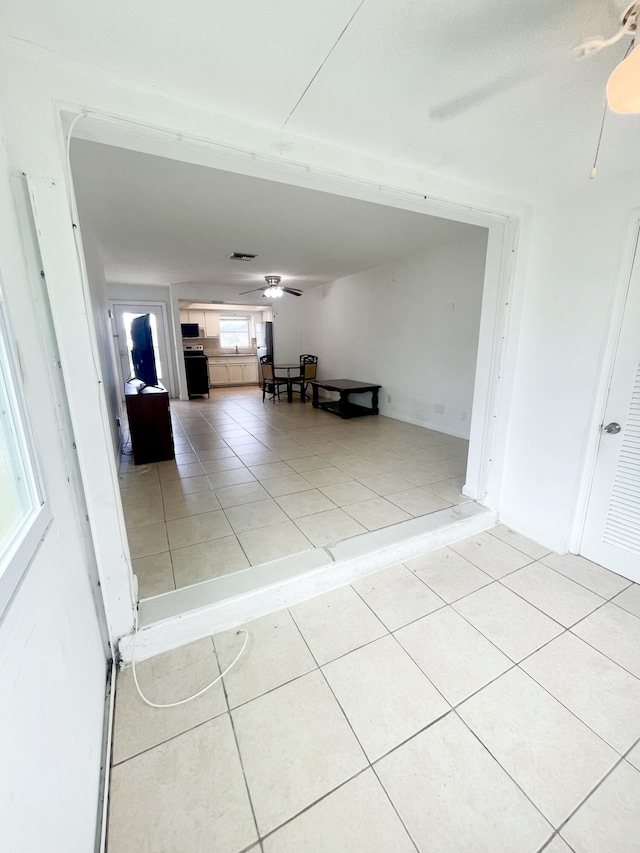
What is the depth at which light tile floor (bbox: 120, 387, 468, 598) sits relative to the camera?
2.08 m

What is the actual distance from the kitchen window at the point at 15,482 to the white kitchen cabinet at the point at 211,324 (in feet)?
29.4

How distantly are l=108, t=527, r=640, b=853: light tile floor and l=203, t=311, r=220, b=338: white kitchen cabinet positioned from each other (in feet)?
28.6

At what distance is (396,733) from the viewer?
1202 mm

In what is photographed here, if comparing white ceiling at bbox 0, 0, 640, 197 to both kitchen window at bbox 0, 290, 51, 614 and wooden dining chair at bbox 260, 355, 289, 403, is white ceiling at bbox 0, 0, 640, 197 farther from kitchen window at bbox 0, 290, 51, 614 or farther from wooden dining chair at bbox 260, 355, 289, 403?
wooden dining chair at bbox 260, 355, 289, 403

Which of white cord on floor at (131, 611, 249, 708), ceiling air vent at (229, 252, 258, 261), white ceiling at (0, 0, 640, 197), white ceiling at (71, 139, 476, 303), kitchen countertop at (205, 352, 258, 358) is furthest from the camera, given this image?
kitchen countertop at (205, 352, 258, 358)

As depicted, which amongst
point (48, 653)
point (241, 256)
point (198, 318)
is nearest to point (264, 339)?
point (198, 318)

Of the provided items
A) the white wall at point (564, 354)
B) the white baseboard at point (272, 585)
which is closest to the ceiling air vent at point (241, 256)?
the white wall at point (564, 354)

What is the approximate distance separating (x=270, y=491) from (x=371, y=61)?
2.56m

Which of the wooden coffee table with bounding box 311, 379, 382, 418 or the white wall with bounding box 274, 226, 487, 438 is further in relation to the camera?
the wooden coffee table with bounding box 311, 379, 382, 418

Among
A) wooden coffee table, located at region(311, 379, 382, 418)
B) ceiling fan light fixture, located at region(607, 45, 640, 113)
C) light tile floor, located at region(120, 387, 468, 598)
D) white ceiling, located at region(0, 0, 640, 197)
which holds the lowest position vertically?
light tile floor, located at region(120, 387, 468, 598)

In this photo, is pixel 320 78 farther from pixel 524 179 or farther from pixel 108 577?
pixel 108 577

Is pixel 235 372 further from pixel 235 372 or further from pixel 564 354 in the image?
pixel 564 354

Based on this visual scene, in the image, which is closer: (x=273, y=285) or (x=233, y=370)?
(x=273, y=285)

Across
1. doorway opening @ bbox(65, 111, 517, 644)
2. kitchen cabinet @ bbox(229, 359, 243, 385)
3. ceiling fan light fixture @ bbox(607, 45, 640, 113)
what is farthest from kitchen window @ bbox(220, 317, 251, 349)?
ceiling fan light fixture @ bbox(607, 45, 640, 113)
